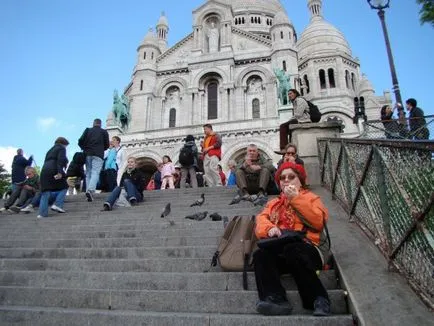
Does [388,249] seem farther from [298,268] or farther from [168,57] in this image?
[168,57]

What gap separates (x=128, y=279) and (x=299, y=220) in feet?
5.70

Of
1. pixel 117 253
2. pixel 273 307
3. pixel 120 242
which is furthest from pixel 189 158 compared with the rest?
pixel 273 307

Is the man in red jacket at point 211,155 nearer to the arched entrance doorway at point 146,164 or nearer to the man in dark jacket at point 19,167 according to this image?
the man in dark jacket at point 19,167

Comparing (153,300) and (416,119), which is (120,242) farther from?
(416,119)

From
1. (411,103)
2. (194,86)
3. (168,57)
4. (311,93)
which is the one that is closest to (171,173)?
(411,103)

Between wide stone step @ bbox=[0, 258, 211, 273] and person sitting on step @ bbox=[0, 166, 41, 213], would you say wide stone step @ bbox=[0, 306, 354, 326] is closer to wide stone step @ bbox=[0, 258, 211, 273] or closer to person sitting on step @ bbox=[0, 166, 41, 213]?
wide stone step @ bbox=[0, 258, 211, 273]

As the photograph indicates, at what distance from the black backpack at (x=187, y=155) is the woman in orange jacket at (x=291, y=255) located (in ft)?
17.9

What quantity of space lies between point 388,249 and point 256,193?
3557 mm

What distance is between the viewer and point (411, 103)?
8.23 metres

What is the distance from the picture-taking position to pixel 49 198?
7.18m

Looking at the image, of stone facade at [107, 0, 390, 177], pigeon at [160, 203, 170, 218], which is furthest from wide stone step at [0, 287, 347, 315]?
stone facade at [107, 0, 390, 177]

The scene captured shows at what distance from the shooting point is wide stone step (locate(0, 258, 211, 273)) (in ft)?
12.3

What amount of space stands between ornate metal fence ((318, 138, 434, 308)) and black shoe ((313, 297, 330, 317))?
2.11 feet

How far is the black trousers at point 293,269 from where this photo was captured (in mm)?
2682
